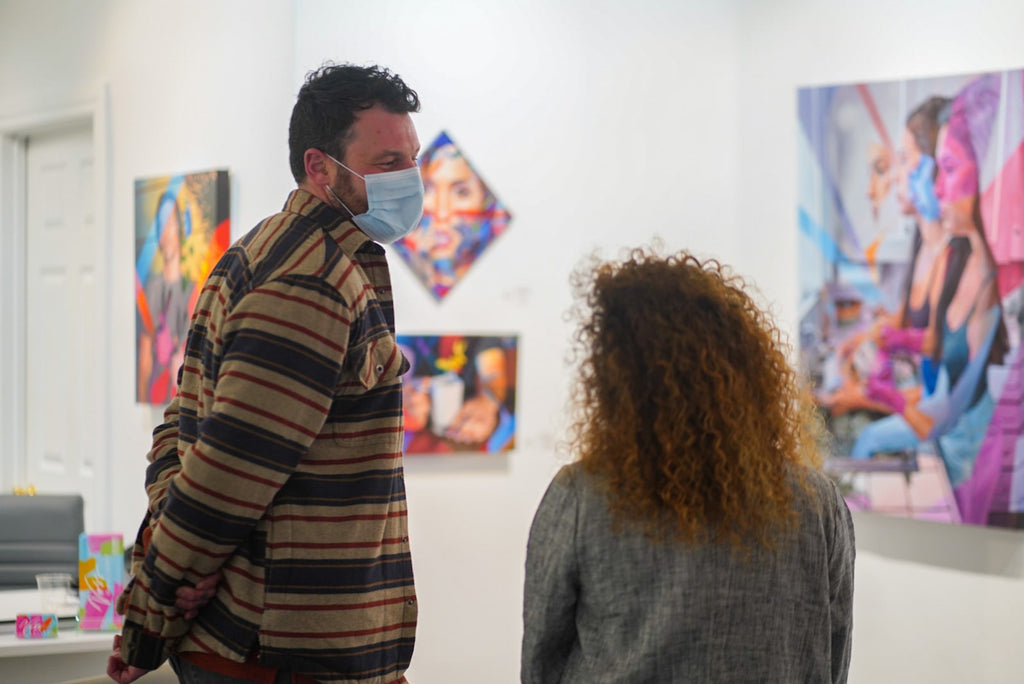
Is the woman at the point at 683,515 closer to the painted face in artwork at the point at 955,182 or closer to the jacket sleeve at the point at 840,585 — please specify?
the jacket sleeve at the point at 840,585

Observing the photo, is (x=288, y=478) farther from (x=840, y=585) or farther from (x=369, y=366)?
(x=840, y=585)

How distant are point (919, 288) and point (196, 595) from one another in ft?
7.12

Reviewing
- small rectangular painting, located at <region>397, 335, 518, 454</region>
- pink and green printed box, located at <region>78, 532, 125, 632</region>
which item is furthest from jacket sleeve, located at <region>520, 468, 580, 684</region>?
small rectangular painting, located at <region>397, 335, 518, 454</region>

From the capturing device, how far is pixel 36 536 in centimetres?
285

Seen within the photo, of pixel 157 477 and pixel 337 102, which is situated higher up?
pixel 337 102

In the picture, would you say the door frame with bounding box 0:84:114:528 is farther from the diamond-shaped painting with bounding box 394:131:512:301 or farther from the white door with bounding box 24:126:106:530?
the diamond-shaped painting with bounding box 394:131:512:301

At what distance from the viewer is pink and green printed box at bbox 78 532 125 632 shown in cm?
216


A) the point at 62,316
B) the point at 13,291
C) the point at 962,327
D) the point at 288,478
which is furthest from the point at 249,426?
the point at 13,291

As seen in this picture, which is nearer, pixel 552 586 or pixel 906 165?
pixel 552 586

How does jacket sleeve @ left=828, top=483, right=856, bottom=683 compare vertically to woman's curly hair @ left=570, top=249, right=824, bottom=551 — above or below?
below

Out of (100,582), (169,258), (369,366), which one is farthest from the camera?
(169,258)

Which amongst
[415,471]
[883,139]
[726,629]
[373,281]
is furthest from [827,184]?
[726,629]

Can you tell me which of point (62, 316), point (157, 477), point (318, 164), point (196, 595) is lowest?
point (196, 595)

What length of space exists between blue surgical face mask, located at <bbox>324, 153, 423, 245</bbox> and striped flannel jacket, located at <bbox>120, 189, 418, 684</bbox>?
0.11 meters
